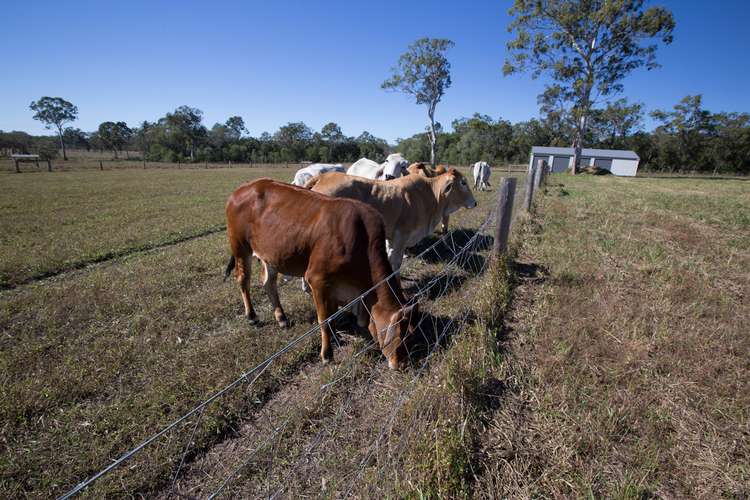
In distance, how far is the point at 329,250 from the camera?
3.40m

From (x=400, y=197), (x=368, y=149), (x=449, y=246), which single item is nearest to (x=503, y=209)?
(x=400, y=197)

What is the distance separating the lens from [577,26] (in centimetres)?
3075


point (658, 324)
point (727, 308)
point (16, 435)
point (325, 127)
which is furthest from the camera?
point (325, 127)

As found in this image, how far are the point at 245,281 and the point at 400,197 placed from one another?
2968 millimetres

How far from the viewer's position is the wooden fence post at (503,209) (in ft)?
15.9

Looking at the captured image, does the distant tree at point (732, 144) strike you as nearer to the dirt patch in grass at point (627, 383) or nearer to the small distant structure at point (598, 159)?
the small distant structure at point (598, 159)

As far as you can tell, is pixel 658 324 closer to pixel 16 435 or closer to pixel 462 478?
pixel 462 478

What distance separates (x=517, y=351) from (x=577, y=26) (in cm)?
3853

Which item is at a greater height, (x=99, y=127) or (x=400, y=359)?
(x=99, y=127)

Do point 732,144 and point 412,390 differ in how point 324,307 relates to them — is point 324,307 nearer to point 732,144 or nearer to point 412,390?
point 412,390

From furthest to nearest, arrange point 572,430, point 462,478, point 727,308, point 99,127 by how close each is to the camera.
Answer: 1. point 99,127
2. point 727,308
3. point 572,430
4. point 462,478

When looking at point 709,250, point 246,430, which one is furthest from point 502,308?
point 709,250

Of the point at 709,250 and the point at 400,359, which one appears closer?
the point at 400,359

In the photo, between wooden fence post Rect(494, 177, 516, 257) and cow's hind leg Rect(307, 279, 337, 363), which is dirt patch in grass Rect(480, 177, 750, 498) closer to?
wooden fence post Rect(494, 177, 516, 257)
